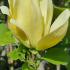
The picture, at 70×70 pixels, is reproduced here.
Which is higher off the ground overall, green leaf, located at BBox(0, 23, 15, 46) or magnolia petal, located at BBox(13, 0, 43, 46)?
magnolia petal, located at BBox(13, 0, 43, 46)

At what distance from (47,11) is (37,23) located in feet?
0.10

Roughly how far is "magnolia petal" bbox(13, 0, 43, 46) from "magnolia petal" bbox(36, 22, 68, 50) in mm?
14

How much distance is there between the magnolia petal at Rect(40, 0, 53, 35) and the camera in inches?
18.8

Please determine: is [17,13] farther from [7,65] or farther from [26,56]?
[7,65]

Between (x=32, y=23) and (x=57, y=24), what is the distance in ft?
0.15

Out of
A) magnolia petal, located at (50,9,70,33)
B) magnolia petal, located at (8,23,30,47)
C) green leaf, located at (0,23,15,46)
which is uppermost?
magnolia petal, located at (50,9,70,33)

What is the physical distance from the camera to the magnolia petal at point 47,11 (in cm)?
48

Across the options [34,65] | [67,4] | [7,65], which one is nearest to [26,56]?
[34,65]

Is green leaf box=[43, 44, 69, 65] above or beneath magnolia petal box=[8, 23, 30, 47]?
beneath

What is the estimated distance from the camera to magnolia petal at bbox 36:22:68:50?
47 centimetres

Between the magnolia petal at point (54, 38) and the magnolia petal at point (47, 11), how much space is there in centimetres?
1

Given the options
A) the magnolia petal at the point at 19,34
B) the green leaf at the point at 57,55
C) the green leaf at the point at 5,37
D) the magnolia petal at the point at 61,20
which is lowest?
the green leaf at the point at 57,55

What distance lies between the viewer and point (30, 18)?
47cm

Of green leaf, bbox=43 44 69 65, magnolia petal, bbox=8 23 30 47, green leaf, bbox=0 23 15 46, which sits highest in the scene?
magnolia petal, bbox=8 23 30 47
